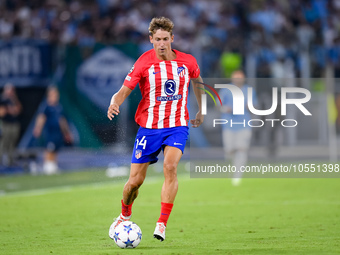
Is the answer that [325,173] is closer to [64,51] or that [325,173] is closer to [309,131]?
[309,131]

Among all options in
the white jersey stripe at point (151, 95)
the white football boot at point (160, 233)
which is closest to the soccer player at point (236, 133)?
the white jersey stripe at point (151, 95)

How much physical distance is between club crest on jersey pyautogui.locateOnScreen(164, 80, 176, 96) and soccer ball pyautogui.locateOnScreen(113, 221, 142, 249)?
151 centimetres

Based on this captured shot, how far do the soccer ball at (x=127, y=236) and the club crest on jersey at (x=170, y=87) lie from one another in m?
1.51

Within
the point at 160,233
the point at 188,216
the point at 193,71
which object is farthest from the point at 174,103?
the point at 188,216

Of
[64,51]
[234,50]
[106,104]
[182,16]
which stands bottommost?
[106,104]

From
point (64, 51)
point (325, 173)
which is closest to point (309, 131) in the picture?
point (325, 173)

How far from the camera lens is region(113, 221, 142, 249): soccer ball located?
23.4ft

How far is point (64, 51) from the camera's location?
18562 mm

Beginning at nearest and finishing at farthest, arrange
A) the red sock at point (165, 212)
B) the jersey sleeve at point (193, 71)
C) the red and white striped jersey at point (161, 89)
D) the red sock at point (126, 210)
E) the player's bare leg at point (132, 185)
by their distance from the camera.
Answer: the red sock at point (165, 212) → the red and white striped jersey at point (161, 89) → the player's bare leg at point (132, 185) → the jersey sleeve at point (193, 71) → the red sock at point (126, 210)

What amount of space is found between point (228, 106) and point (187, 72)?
7.04 metres

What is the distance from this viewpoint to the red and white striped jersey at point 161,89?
7621 millimetres

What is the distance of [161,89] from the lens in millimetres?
7672

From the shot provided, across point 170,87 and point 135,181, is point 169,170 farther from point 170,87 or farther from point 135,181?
point 170,87

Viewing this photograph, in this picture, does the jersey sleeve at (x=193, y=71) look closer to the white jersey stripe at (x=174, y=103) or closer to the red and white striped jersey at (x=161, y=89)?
the red and white striped jersey at (x=161, y=89)
